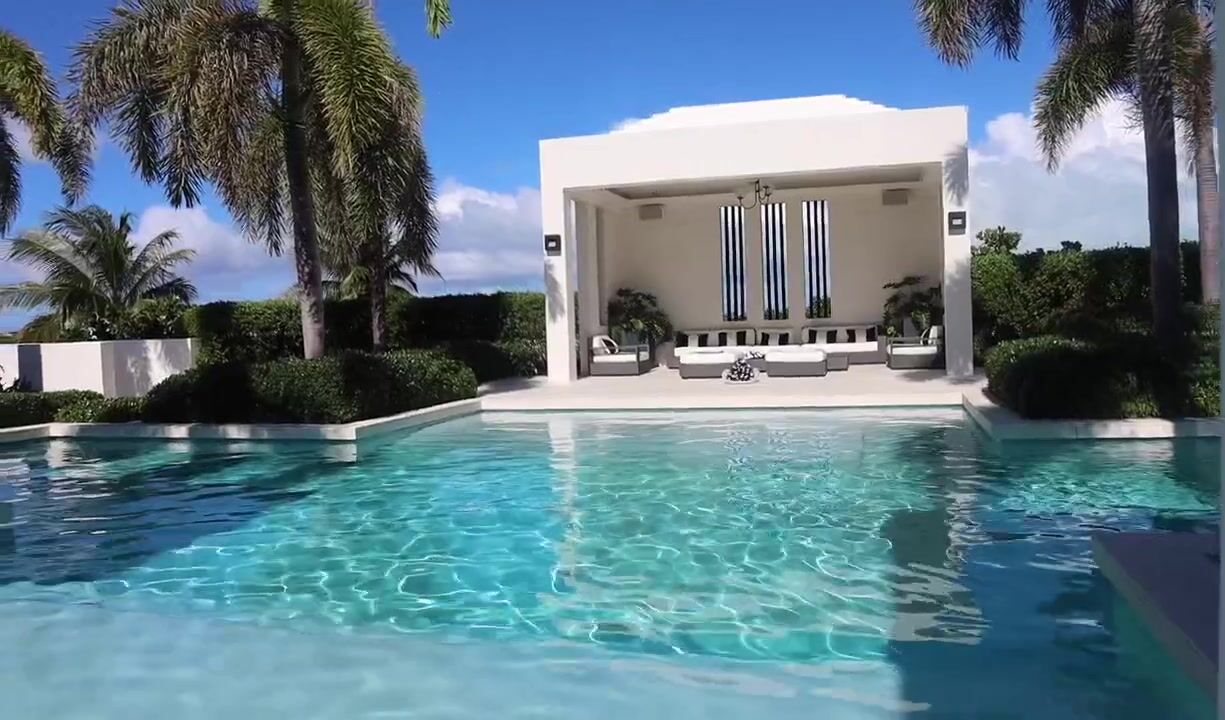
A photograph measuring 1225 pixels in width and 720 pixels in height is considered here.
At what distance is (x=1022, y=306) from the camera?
18453 millimetres

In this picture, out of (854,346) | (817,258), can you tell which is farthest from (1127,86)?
(817,258)

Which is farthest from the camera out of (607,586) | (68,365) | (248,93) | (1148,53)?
(68,365)

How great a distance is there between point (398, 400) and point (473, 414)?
159 centimetres

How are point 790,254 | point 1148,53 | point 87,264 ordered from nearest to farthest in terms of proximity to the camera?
point 1148,53
point 790,254
point 87,264

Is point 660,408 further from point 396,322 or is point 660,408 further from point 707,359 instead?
point 396,322

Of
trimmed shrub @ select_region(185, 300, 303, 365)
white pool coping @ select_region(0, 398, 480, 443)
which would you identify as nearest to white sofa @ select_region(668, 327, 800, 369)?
white pool coping @ select_region(0, 398, 480, 443)

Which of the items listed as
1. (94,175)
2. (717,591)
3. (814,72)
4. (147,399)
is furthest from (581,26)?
(717,591)

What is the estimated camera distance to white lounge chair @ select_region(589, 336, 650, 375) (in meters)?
20.2

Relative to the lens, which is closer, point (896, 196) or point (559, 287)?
point (559, 287)

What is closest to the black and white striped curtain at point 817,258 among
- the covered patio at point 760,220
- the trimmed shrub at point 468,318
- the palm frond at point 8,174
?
the covered patio at point 760,220

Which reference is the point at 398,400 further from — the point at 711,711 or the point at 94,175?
the point at 711,711

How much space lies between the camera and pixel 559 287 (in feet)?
61.9

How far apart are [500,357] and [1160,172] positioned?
40.2 feet

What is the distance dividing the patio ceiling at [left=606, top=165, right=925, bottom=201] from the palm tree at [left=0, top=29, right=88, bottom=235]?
8994 mm
